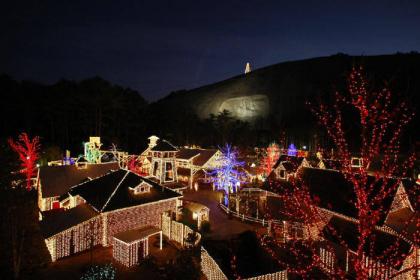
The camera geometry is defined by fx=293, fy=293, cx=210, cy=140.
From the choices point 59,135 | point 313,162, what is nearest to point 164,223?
point 313,162

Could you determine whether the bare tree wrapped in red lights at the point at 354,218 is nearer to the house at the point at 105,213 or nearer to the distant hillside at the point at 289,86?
the house at the point at 105,213

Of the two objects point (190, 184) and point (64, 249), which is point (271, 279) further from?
point (190, 184)

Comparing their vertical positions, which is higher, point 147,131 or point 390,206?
point 147,131

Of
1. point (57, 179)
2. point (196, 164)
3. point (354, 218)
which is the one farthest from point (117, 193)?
point (196, 164)

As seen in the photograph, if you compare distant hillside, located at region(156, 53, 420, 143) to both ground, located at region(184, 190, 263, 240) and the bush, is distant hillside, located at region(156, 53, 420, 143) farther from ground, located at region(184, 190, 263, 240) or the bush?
the bush

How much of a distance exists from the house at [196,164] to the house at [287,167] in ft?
43.7

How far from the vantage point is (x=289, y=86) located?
337 feet

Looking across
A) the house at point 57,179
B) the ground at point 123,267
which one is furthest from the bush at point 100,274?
the house at point 57,179

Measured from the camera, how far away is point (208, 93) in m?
110

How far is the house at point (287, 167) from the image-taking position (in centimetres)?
2166

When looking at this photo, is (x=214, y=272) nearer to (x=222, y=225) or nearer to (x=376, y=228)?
(x=376, y=228)

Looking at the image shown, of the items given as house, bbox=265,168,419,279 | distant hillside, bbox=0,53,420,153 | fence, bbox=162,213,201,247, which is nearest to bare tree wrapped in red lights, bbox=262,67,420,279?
house, bbox=265,168,419,279

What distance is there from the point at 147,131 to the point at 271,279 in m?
48.1

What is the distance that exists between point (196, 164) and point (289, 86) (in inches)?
3007
